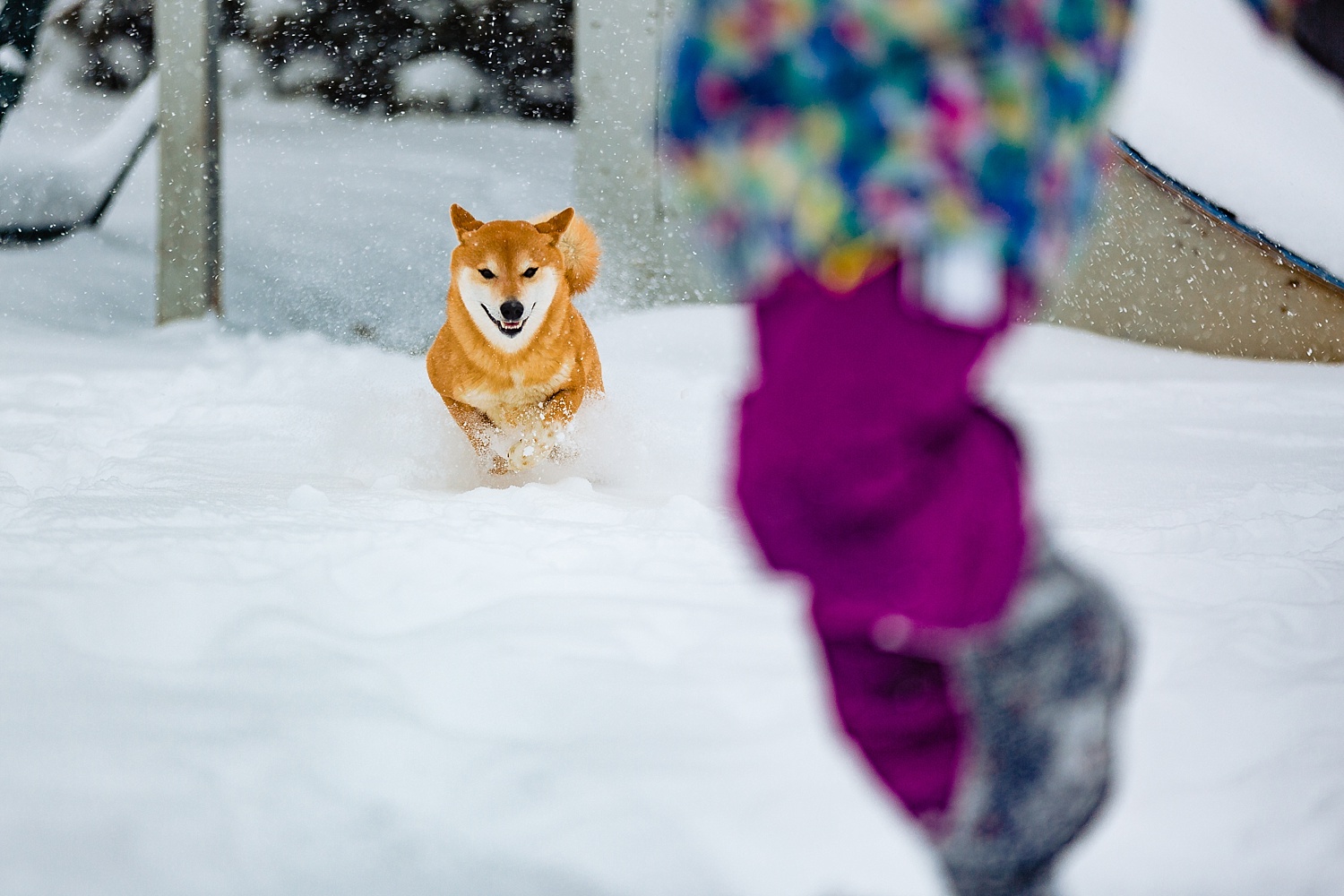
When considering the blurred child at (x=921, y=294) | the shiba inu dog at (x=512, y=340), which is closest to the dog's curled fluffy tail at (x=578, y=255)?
the shiba inu dog at (x=512, y=340)

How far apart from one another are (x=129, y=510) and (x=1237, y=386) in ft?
13.3

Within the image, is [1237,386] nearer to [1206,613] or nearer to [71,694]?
[1206,613]

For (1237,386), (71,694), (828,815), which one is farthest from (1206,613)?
(1237,386)

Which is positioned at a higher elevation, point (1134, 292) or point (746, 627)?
point (746, 627)

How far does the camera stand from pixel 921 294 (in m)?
0.57

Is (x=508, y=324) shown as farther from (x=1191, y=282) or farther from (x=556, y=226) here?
(x=1191, y=282)

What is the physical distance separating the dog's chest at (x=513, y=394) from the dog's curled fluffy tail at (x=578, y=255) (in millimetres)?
275

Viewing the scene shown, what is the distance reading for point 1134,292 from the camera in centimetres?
521

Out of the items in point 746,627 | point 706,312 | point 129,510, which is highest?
point 746,627

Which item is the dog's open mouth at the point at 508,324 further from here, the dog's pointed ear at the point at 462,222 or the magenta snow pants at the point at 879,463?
the magenta snow pants at the point at 879,463

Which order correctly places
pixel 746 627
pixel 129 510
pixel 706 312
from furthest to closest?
pixel 706 312 → pixel 129 510 → pixel 746 627

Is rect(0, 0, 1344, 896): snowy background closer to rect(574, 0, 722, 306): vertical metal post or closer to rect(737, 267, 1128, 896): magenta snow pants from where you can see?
rect(737, 267, 1128, 896): magenta snow pants

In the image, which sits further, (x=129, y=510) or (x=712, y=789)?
(x=129, y=510)

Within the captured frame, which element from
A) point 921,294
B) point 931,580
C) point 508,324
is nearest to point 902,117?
point 921,294
